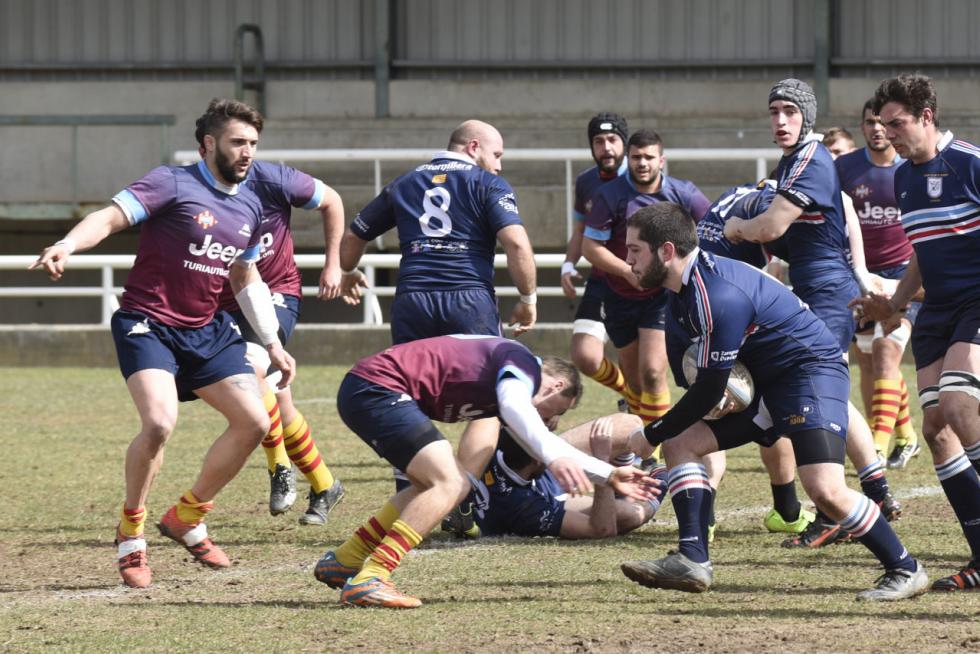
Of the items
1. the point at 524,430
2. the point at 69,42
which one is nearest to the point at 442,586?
the point at 524,430

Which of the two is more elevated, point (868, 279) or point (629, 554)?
point (868, 279)

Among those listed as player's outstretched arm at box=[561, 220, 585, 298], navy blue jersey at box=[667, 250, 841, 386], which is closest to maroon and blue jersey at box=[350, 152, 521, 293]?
navy blue jersey at box=[667, 250, 841, 386]

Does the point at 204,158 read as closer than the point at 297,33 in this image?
Yes

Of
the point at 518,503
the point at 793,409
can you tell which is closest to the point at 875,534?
the point at 793,409

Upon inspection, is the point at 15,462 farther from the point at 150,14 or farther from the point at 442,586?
the point at 150,14

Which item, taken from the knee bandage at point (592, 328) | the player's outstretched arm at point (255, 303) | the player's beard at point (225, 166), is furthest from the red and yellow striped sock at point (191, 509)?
the knee bandage at point (592, 328)

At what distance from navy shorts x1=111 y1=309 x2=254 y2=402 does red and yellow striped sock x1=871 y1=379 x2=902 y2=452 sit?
451cm

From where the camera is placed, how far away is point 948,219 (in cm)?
706

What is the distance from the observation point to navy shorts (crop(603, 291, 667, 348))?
33.9ft

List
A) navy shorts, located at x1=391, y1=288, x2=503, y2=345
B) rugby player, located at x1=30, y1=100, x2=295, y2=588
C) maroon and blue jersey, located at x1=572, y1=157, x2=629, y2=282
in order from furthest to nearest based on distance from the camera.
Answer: maroon and blue jersey, located at x1=572, y1=157, x2=629, y2=282 → navy shorts, located at x1=391, y1=288, x2=503, y2=345 → rugby player, located at x1=30, y1=100, x2=295, y2=588

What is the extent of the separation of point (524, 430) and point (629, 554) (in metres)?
1.63

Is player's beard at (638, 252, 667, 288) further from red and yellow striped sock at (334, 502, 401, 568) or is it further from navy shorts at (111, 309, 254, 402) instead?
navy shorts at (111, 309, 254, 402)

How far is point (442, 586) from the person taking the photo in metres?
6.93

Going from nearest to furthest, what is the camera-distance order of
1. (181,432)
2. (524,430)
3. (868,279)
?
1. (524,430)
2. (868,279)
3. (181,432)
